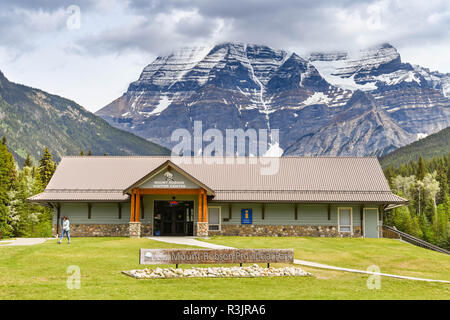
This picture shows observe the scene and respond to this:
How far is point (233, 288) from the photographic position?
18.2 meters

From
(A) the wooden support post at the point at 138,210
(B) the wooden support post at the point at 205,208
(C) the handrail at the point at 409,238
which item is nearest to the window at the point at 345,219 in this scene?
(C) the handrail at the point at 409,238

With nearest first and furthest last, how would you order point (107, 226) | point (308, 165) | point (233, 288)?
1. point (233, 288)
2. point (107, 226)
3. point (308, 165)

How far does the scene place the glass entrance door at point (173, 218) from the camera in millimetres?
41562

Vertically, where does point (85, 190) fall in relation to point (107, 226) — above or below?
above

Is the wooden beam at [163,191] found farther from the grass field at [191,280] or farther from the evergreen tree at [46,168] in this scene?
the evergreen tree at [46,168]

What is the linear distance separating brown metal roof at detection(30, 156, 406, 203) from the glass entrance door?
2441 millimetres

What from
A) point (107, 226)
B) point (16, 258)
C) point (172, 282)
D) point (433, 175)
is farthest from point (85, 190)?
point (433, 175)

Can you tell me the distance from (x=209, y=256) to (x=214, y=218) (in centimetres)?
1871

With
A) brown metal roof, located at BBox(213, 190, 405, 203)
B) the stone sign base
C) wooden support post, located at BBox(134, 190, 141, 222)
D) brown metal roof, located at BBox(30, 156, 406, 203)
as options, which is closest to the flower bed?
the stone sign base

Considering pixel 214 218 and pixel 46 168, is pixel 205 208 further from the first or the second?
pixel 46 168

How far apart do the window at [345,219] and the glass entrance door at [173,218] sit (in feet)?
35.0

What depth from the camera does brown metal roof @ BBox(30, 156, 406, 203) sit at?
136 ft
